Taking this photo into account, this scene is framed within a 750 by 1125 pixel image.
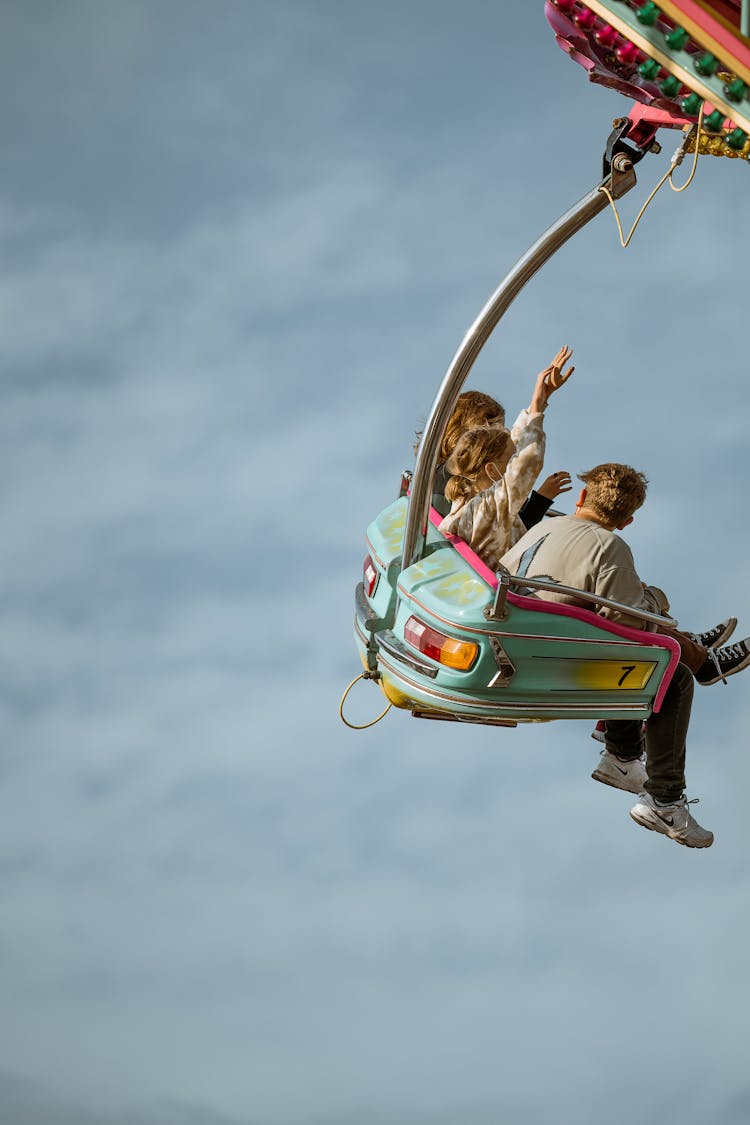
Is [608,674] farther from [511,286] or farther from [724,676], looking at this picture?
[511,286]

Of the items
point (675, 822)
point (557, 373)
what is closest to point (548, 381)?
point (557, 373)

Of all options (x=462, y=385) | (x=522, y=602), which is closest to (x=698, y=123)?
(x=462, y=385)

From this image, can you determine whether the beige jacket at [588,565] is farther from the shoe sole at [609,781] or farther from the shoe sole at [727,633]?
the shoe sole at [609,781]

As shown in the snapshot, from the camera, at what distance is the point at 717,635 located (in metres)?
9.98

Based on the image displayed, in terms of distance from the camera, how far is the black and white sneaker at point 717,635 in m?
9.95

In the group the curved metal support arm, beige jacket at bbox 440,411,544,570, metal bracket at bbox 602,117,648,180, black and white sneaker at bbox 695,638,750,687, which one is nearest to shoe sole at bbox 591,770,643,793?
black and white sneaker at bbox 695,638,750,687

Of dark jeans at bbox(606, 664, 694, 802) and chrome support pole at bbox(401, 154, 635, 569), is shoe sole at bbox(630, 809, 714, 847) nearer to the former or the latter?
dark jeans at bbox(606, 664, 694, 802)

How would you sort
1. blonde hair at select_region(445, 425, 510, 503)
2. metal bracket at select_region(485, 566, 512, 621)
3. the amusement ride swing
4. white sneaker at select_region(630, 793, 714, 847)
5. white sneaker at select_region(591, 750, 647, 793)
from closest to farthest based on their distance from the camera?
the amusement ride swing → metal bracket at select_region(485, 566, 512, 621) → blonde hair at select_region(445, 425, 510, 503) → white sneaker at select_region(630, 793, 714, 847) → white sneaker at select_region(591, 750, 647, 793)

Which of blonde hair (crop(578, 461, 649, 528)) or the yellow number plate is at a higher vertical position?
blonde hair (crop(578, 461, 649, 528))

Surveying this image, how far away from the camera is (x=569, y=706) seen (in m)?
9.23

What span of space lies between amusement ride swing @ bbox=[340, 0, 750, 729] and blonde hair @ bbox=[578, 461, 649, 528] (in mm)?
461

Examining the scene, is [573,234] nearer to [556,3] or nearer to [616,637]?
[556,3]

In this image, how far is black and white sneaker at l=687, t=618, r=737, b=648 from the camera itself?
995 centimetres

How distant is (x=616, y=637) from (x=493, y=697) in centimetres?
61
